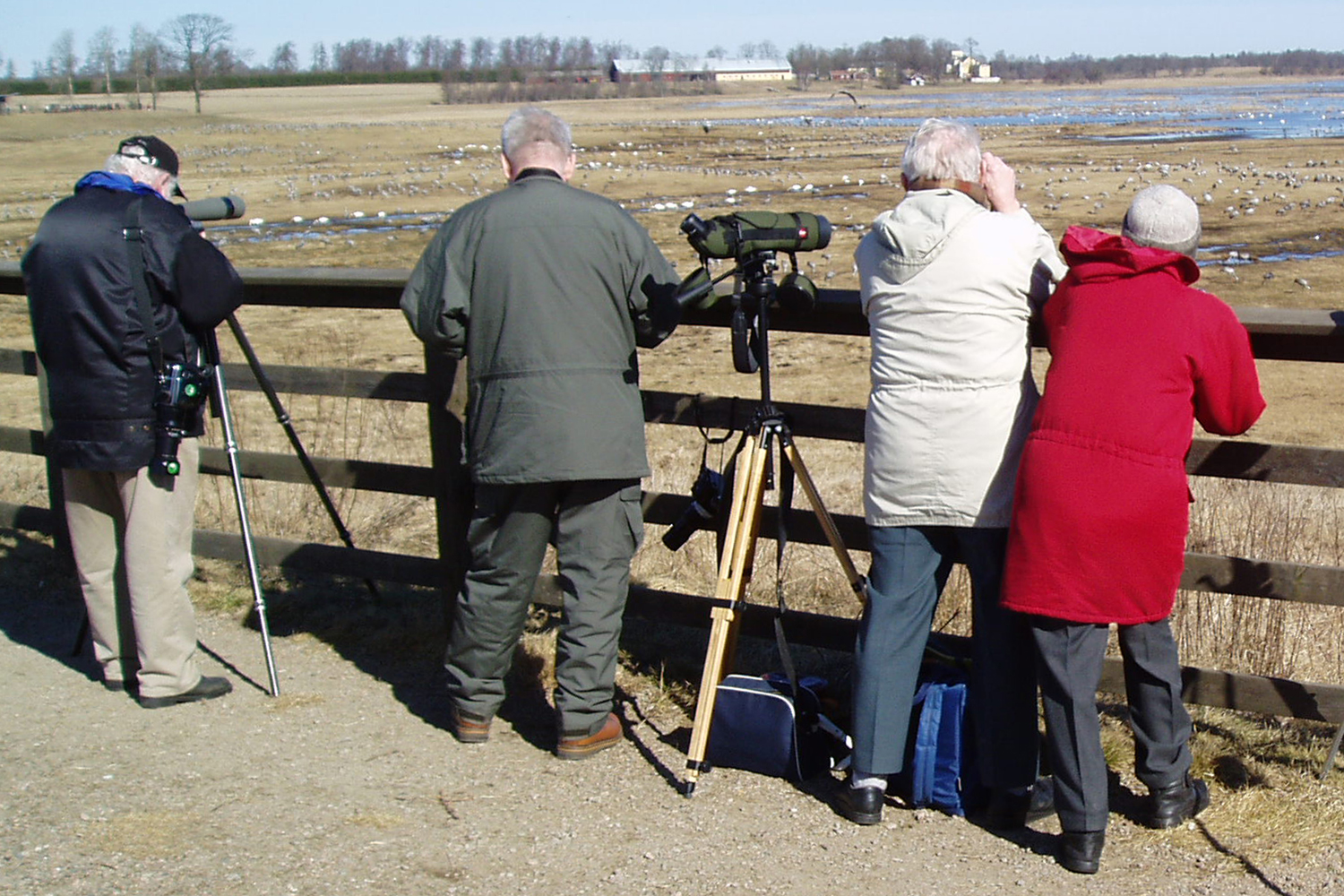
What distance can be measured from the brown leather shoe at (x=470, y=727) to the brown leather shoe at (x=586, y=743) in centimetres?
23

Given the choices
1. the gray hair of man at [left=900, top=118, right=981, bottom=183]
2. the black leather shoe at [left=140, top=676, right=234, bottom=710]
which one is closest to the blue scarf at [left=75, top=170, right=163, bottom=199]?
the black leather shoe at [left=140, top=676, right=234, bottom=710]

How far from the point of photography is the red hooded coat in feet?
10.7

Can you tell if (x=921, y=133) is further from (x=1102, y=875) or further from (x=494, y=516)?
(x=1102, y=875)

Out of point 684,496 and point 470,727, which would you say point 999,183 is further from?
point 470,727

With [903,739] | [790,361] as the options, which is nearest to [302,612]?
[903,739]

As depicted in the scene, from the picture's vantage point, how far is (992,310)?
351 centimetres

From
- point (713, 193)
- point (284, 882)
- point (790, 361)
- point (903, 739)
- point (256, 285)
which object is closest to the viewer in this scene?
point (284, 882)

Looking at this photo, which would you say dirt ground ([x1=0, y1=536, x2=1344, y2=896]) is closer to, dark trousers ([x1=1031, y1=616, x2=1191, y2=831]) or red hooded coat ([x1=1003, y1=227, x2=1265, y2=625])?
dark trousers ([x1=1031, y1=616, x2=1191, y2=831])

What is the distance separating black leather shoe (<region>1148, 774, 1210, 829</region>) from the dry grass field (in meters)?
0.48

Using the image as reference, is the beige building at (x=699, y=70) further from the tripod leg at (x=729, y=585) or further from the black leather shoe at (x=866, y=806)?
the black leather shoe at (x=866, y=806)

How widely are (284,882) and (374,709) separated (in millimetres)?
1145

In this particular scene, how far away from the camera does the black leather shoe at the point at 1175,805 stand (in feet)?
12.0

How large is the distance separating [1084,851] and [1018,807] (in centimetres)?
26

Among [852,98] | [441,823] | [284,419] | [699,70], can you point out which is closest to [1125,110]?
[852,98]
